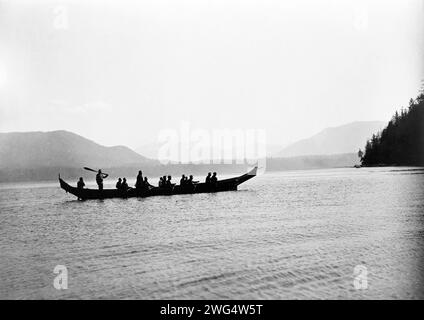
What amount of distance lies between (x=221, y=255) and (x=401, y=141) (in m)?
94.2

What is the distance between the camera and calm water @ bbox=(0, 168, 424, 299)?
9539 mm

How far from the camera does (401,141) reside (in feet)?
307

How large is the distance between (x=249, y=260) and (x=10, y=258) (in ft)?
29.6

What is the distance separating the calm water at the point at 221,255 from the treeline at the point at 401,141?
239 ft

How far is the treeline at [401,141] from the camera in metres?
87.0

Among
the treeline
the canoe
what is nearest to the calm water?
the canoe

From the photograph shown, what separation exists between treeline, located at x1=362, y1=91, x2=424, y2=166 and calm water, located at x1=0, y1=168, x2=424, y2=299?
72.9 m

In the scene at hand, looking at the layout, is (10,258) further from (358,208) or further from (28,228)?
(358,208)

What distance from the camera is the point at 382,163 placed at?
349 feet

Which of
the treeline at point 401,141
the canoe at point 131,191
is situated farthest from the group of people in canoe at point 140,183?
the treeline at point 401,141

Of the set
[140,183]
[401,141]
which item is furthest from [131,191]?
[401,141]

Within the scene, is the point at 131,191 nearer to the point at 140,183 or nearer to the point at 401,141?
the point at 140,183

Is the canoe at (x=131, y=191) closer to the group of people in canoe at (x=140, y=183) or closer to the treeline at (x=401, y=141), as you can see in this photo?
the group of people in canoe at (x=140, y=183)
